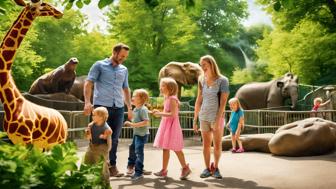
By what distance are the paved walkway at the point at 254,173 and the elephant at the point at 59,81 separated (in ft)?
29.2

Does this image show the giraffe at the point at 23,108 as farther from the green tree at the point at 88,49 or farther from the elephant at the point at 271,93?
the green tree at the point at 88,49

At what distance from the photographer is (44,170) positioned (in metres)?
1.91

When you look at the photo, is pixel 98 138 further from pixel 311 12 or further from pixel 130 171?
pixel 311 12

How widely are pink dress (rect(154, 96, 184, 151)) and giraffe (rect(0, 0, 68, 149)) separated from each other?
173cm

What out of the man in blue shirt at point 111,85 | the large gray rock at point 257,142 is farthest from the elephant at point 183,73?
the man in blue shirt at point 111,85

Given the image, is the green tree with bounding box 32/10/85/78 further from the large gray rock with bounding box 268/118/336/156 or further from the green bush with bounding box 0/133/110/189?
the green bush with bounding box 0/133/110/189

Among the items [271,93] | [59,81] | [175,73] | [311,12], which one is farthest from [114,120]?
[311,12]

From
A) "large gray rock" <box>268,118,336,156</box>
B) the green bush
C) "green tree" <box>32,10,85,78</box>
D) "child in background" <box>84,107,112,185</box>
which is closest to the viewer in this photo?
the green bush

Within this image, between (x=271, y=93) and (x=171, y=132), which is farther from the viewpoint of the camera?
(x=271, y=93)

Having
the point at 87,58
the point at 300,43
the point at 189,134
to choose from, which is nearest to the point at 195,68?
the point at 189,134

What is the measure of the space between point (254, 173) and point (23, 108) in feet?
12.3

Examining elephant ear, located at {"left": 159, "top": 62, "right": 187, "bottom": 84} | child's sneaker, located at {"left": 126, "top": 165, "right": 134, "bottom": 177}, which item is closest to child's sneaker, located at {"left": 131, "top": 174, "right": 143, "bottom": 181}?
child's sneaker, located at {"left": 126, "top": 165, "right": 134, "bottom": 177}

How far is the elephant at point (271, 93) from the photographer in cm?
2036

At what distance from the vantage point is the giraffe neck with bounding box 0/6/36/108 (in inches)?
212
